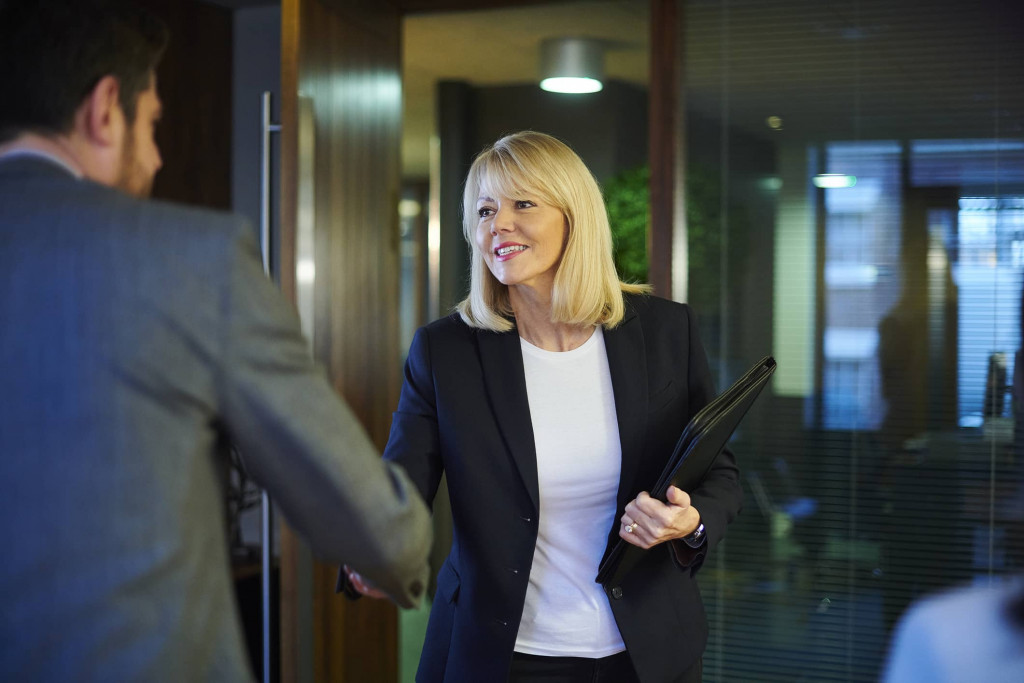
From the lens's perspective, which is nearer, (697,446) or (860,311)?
(697,446)

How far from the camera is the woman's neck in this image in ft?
6.77

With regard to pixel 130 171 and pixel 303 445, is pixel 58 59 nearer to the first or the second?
pixel 130 171

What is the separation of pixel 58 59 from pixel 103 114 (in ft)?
0.22

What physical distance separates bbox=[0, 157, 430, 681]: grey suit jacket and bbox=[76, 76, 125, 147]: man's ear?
0.07 m

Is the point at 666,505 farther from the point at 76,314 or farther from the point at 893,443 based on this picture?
the point at 893,443

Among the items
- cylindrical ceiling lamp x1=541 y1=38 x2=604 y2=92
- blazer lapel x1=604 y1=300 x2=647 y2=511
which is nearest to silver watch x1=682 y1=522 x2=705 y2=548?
blazer lapel x1=604 y1=300 x2=647 y2=511

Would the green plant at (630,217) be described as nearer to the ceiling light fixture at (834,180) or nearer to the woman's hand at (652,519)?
the ceiling light fixture at (834,180)

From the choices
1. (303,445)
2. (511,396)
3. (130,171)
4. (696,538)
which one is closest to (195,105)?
(511,396)

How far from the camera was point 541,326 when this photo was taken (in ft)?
6.84

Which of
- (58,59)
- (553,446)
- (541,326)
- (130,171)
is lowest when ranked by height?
(553,446)

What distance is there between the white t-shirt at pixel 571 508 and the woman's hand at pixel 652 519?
0.51 feet

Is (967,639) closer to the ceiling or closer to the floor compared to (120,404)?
closer to the floor

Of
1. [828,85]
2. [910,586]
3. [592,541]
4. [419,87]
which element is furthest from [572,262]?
[419,87]

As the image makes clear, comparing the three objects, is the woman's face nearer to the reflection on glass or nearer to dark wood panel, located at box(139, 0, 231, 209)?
the reflection on glass
